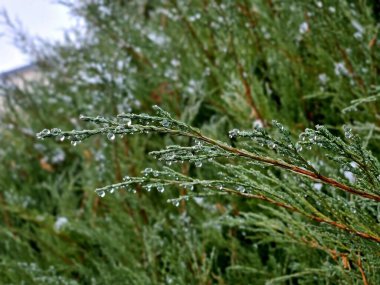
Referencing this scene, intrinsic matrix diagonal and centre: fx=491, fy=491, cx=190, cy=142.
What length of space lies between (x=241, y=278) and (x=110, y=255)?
64cm

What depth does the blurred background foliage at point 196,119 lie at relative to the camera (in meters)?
1.99

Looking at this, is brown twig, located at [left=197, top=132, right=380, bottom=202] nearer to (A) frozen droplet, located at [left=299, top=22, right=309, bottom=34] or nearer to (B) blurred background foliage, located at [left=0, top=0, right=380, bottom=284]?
(B) blurred background foliage, located at [left=0, top=0, right=380, bottom=284]

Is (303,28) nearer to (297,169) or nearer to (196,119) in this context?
(196,119)

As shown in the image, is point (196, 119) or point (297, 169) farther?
point (196, 119)

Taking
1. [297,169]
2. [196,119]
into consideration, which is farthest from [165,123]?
[196,119]

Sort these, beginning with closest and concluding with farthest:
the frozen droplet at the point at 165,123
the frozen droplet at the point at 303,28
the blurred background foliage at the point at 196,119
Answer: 1. the frozen droplet at the point at 165,123
2. the blurred background foliage at the point at 196,119
3. the frozen droplet at the point at 303,28

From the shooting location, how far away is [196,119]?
10.8 feet

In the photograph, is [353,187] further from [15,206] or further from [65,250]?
[15,206]

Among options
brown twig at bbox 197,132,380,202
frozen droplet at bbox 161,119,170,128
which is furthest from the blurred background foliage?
frozen droplet at bbox 161,119,170,128

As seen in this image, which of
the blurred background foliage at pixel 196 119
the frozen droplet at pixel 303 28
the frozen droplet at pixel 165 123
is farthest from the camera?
the frozen droplet at pixel 303 28

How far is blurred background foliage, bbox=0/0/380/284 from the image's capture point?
1987 millimetres

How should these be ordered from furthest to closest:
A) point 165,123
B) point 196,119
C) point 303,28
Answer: point 196,119, point 303,28, point 165,123

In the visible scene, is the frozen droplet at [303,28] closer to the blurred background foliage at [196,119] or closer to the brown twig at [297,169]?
the blurred background foliage at [196,119]

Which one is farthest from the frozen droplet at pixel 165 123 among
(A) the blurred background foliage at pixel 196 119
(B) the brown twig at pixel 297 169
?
(A) the blurred background foliage at pixel 196 119
